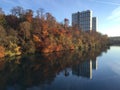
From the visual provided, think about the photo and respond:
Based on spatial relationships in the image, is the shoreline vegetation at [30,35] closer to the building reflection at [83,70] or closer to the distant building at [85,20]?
the building reflection at [83,70]

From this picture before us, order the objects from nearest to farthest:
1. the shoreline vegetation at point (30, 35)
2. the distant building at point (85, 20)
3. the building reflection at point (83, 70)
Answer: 1. the building reflection at point (83, 70)
2. the shoreline vegetation at point (30, 35)
3. the distant building at point (85, 20)

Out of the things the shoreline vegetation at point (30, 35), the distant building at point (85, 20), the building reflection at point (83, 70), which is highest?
the distant building at point (85, 20)

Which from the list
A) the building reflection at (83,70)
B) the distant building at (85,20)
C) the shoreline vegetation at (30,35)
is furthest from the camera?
the distant building at (85,20)

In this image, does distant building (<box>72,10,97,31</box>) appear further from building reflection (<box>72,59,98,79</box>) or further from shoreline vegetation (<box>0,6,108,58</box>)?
building reflection (<box>72,59,98,79</box>)

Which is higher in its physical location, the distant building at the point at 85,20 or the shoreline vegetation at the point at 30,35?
the distant building at the point at 85,20

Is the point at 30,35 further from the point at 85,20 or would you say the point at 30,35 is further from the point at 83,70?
the point at 85,20

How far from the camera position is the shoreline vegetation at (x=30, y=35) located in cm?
3659

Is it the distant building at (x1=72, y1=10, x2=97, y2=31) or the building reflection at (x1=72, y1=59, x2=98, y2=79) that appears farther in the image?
the distant building at (x1=72, y1=10, x2=97, y2=31)

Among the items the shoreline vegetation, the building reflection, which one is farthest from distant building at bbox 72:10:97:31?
the building reflection

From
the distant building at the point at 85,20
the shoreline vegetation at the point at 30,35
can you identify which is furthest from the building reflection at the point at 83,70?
the distant building at the point at 85,20

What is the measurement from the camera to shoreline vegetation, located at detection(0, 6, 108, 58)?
3659cm

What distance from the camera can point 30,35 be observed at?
43.6 meters

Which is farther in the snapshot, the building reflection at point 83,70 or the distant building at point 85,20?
the distant building at point 85,20

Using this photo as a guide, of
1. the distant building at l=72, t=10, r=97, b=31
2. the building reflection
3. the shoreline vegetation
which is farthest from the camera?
the distant building at l=72, t=10, r=97, b=31
